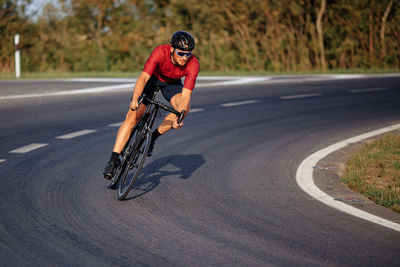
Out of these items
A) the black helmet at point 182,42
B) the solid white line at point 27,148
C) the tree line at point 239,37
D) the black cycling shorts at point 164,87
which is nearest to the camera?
the black helmet at point 182,42

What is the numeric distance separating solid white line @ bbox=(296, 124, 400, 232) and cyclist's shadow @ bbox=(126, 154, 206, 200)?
1.42 m

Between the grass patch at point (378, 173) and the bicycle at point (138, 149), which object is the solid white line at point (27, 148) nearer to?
the bicycle at point (138, 149)

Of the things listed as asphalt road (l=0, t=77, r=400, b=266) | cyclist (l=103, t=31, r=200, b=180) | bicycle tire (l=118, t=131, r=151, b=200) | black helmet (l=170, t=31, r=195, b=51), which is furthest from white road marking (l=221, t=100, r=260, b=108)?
black helmet (l=170, t=31, r=195, b=51)

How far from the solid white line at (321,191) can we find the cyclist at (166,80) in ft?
5.63

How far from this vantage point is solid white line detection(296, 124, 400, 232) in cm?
584

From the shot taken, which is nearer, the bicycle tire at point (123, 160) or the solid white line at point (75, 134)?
the bicycle tire at point (123, 160)

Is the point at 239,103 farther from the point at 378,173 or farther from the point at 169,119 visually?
the point at 169,119

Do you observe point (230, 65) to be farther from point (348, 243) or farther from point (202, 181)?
point (348, 243)

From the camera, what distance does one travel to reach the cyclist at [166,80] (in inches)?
256

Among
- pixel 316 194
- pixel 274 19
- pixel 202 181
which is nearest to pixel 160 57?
pixel 202 181

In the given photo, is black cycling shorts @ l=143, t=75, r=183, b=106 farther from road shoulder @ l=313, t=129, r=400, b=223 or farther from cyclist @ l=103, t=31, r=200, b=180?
road shoulder @ l=313, t=129, r=400, b=223

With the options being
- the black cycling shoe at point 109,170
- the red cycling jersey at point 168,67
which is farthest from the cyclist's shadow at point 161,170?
the red cycling jersey at point 168,67

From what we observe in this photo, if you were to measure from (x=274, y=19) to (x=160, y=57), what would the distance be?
26.1 m

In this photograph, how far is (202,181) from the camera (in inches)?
301
